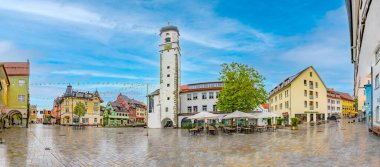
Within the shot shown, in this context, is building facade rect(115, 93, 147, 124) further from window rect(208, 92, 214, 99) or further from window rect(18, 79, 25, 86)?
window rect(208, 92, 214, 99)

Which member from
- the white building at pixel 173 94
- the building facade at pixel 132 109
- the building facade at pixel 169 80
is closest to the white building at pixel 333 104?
the white building at pixel 173 94

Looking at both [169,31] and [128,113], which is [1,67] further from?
[128,113]

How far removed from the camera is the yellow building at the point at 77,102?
83562 mm

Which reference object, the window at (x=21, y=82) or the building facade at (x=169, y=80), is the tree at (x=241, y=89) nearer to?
the building facade at (x=169, y=80)

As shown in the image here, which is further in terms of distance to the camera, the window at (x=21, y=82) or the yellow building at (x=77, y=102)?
the yellow building at (x=77, y=102)

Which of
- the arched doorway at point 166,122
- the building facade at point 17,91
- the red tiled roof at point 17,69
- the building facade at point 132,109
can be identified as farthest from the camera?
the building facade at point 132,109

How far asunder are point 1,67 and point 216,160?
4351 cm

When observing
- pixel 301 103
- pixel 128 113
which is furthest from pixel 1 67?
pixel 128 113

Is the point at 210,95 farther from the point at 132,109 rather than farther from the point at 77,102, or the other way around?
the point at 132,109

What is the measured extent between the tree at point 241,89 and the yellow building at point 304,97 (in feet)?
68.5

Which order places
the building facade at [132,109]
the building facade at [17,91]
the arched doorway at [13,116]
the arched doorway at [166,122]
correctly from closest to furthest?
the building facade at [17,91], the arched doorway at [13,116], the arched doorway at [166,122], the building facade at [132,109]

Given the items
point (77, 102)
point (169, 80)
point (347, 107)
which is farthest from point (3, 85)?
point (347, 107)

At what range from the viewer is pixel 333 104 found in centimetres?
8638

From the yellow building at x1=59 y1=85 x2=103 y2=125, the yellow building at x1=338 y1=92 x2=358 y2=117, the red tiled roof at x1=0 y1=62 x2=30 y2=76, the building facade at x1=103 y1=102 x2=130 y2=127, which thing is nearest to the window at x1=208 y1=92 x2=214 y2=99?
the red tiled roof at x1=0 y1=62 x2=30 y2=76
